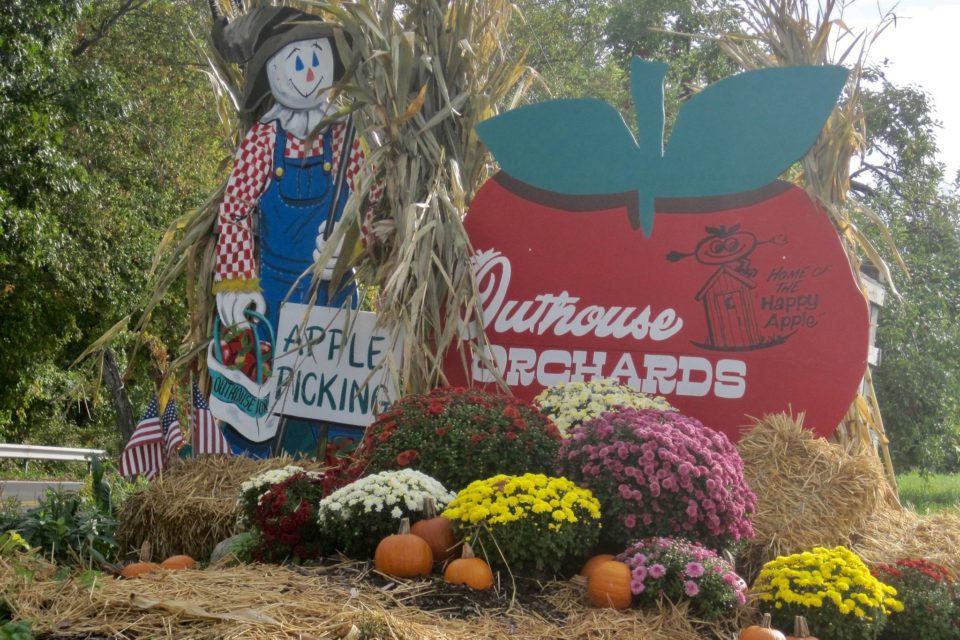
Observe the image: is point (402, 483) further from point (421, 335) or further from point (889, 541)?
point (889, 541)

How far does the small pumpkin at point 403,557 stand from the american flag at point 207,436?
10.7 ft

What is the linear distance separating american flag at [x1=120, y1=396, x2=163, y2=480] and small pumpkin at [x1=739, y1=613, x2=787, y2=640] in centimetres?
460

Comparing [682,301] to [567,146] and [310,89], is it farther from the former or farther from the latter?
[310,89]

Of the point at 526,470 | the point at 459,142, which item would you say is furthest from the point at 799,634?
the point at 459,142

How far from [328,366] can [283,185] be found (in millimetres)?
1521

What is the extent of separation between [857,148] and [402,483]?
4357 mm

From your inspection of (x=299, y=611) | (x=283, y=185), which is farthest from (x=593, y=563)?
(x=283, y=185)

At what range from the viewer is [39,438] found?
83.2 feet

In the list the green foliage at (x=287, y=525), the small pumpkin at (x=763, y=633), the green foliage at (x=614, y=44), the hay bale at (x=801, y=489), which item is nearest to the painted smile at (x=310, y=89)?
the green foliage at (x=287, y=525)

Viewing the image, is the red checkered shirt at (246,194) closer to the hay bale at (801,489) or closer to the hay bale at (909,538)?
the hay bale at (801,489)

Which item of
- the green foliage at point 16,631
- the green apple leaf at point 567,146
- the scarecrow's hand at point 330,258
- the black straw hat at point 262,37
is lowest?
the green foliage at point 16,631

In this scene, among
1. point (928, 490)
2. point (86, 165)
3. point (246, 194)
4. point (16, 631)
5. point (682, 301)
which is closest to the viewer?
point (16, 631)

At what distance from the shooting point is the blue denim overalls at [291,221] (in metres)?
8.11

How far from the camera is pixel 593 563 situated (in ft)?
15.8
